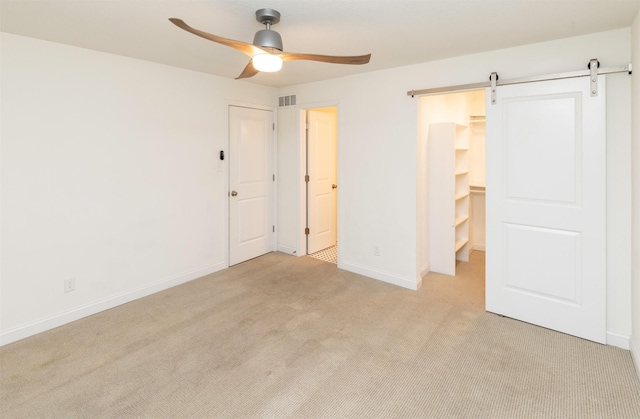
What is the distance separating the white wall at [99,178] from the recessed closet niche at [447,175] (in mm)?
2450

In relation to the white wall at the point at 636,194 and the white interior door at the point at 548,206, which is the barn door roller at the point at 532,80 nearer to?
the white interior door at the point at 548,206

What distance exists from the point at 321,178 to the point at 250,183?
1.08m

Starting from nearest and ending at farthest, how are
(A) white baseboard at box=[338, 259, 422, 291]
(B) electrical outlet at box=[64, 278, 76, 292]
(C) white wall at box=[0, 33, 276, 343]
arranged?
(C) white wall at box=[0, 33, 276, 343], (B) electrical outlet at box=[64, 278, 76, 292], (A) white baseboard at box=[338, 259, 422, 291]

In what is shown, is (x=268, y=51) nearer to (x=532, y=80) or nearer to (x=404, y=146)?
(x=404, y=146)

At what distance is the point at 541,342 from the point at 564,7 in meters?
2.34

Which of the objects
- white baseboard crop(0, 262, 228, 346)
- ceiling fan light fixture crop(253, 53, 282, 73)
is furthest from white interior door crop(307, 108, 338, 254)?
ceiling fan light fixture crop(253, 53, 282, 73)

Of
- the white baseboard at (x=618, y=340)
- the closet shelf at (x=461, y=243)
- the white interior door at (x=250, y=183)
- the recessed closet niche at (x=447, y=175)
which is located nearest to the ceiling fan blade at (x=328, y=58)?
the recessed closet niche at (x=447, y=175)

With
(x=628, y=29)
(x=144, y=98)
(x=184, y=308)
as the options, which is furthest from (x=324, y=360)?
(x=628, y=29)

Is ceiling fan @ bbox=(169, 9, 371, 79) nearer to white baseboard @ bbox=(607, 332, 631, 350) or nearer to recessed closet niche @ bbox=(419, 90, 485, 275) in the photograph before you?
recessed closet niche @ bbox=(419, 90, 485, 275)

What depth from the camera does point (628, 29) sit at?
98.6 inches

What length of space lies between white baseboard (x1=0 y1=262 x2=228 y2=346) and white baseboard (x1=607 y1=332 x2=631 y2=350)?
387 cm

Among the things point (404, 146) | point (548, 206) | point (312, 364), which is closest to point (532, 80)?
point (548, 206)

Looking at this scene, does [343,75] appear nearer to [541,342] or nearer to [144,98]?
[144,98]

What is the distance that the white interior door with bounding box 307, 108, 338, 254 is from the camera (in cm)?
498
